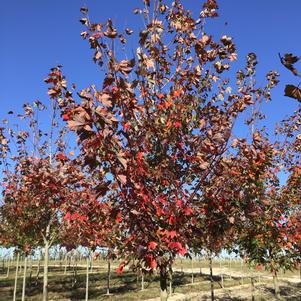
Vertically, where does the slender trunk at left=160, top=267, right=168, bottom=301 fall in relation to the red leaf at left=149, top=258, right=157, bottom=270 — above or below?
below

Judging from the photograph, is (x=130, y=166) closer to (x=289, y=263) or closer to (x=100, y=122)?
(x=100, y=122)

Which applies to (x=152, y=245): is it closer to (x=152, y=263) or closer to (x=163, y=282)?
(x=152, y=263)

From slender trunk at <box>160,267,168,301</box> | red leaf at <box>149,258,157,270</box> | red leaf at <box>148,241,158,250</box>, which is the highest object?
red leaf at <box>148,241,158,250</box>

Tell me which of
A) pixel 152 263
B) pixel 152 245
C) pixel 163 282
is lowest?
pixel 163 282

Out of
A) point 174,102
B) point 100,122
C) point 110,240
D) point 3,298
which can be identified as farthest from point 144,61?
point 3,298

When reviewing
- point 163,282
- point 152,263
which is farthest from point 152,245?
point 163,282

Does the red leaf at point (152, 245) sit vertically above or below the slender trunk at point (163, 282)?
above

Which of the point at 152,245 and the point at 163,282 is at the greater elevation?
the point at 152,245

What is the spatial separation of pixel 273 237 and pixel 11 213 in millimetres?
9131

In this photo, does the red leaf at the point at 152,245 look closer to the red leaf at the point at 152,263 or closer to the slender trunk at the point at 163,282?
the red leaf at the point at 152,263

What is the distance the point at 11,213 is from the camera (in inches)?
516

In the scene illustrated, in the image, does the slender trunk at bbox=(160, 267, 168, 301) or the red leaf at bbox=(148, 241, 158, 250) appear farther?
the slender trunk at bbox=(160, 267, 168, 301)

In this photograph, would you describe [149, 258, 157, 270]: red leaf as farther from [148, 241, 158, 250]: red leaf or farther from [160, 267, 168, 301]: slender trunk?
[160, 267, 168, 301]: slender trunk

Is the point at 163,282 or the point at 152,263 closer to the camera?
the point at 152,263
